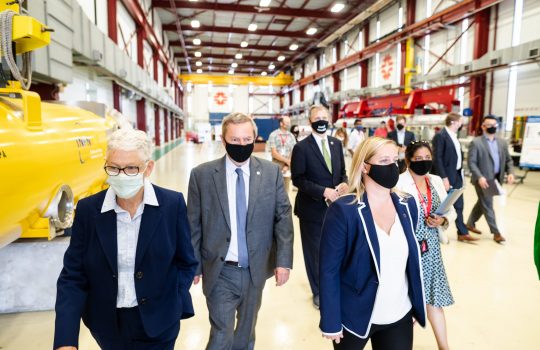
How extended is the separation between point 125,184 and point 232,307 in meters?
0.98

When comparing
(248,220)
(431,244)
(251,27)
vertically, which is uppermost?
(251,27)

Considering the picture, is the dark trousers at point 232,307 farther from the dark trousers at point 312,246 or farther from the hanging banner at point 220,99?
the hanging banner at point 220,99

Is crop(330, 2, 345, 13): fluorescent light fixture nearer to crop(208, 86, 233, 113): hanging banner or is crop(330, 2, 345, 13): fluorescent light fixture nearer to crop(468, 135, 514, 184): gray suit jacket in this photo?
crop(468, 135, 514, 184): gray suit jacket

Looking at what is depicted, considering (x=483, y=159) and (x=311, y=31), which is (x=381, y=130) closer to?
(x=483, y=159)

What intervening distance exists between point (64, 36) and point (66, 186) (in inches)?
140

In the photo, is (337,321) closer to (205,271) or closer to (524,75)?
(205,271)

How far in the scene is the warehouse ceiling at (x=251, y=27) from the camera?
1650cm

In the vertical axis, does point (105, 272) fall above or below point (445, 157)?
below

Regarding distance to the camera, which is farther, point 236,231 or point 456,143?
point 456,143

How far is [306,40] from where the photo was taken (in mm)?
23578

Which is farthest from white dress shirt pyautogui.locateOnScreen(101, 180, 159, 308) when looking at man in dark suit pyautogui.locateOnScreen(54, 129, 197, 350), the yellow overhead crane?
the yellow overhead crane

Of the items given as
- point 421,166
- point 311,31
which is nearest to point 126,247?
point 421,166

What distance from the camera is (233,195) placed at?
2068 mm

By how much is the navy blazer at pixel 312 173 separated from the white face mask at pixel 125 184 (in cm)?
185
